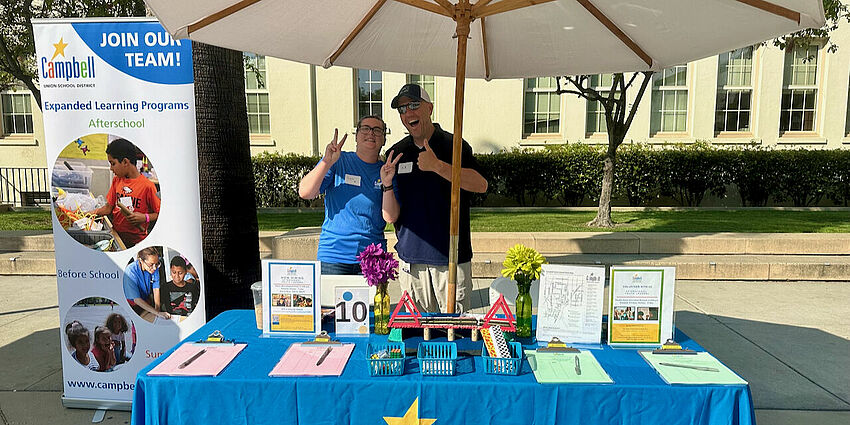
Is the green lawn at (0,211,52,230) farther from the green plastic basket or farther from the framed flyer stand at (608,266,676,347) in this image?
the framed flyer stand at (608,266,676,347)

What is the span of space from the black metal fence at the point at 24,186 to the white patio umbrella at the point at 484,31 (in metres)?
12.6

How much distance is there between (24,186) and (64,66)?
12695mm

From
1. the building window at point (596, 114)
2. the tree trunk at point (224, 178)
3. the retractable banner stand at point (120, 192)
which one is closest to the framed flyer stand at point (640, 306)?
the retractable banner stand at point (120, 192)

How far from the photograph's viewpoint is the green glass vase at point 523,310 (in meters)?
2.29

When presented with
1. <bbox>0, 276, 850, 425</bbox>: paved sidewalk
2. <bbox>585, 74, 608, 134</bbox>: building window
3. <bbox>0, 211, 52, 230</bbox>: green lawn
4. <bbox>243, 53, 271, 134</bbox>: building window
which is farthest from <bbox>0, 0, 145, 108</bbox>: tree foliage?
<bbox>585, 74, 608, 134</bbox>: building window

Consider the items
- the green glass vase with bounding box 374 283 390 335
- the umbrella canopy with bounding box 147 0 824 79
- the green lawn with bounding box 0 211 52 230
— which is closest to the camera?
the umbrella canopy with bounding box 147 0 824 79

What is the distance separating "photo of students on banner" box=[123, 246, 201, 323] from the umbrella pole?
62.0 inches

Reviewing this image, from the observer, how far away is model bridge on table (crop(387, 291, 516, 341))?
2.21m

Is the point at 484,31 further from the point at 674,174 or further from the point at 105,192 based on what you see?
the point at 674,174

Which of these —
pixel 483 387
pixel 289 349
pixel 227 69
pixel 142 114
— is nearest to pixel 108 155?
pixel 142 114

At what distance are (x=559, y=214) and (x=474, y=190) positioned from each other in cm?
746

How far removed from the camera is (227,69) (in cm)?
335

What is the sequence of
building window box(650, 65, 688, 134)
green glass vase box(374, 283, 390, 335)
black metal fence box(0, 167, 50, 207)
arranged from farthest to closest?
1. building window box(650, 65, 688, 134)
2. black metal fence box(0, 167, 50, 207)
3. green glass vase box(374, 283, 390, 335)

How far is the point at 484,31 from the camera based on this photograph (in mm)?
2668
